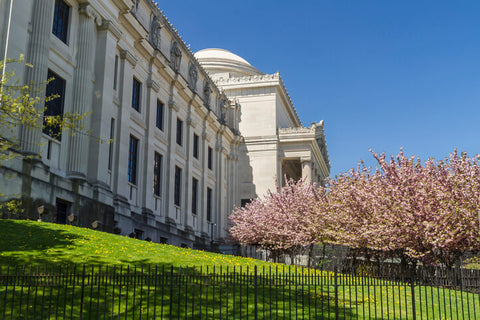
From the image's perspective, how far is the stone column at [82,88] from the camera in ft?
90.0

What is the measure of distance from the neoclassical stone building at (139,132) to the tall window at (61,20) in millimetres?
51

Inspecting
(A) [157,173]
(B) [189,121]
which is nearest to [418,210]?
(A) [157,173]

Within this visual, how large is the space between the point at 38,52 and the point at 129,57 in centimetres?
990

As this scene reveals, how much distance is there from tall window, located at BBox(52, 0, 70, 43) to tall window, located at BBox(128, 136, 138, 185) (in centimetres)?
960

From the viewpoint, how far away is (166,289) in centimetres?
1466

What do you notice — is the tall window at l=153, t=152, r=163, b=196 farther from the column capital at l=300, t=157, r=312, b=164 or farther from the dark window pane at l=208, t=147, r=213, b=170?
the column capital at l=300, t=157, r=312, b=164

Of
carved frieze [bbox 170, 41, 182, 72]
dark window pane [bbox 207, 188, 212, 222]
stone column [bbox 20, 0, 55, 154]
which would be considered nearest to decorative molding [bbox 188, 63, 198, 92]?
carved frieze [bbox 170, 41, 182, 72]

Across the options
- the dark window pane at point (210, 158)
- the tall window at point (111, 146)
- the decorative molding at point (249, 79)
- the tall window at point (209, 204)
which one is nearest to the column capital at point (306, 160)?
the decorative molding at point (249, 79)

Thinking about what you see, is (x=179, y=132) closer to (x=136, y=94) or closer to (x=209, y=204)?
(x=136, y=94)

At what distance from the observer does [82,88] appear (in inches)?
1115

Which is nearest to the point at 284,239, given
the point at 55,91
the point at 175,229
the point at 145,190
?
the point at 175,229

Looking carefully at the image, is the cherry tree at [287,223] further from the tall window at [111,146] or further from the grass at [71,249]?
the grass at [71,249]

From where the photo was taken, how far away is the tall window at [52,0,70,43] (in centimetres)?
2773

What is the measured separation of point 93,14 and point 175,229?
16869 millimetres
